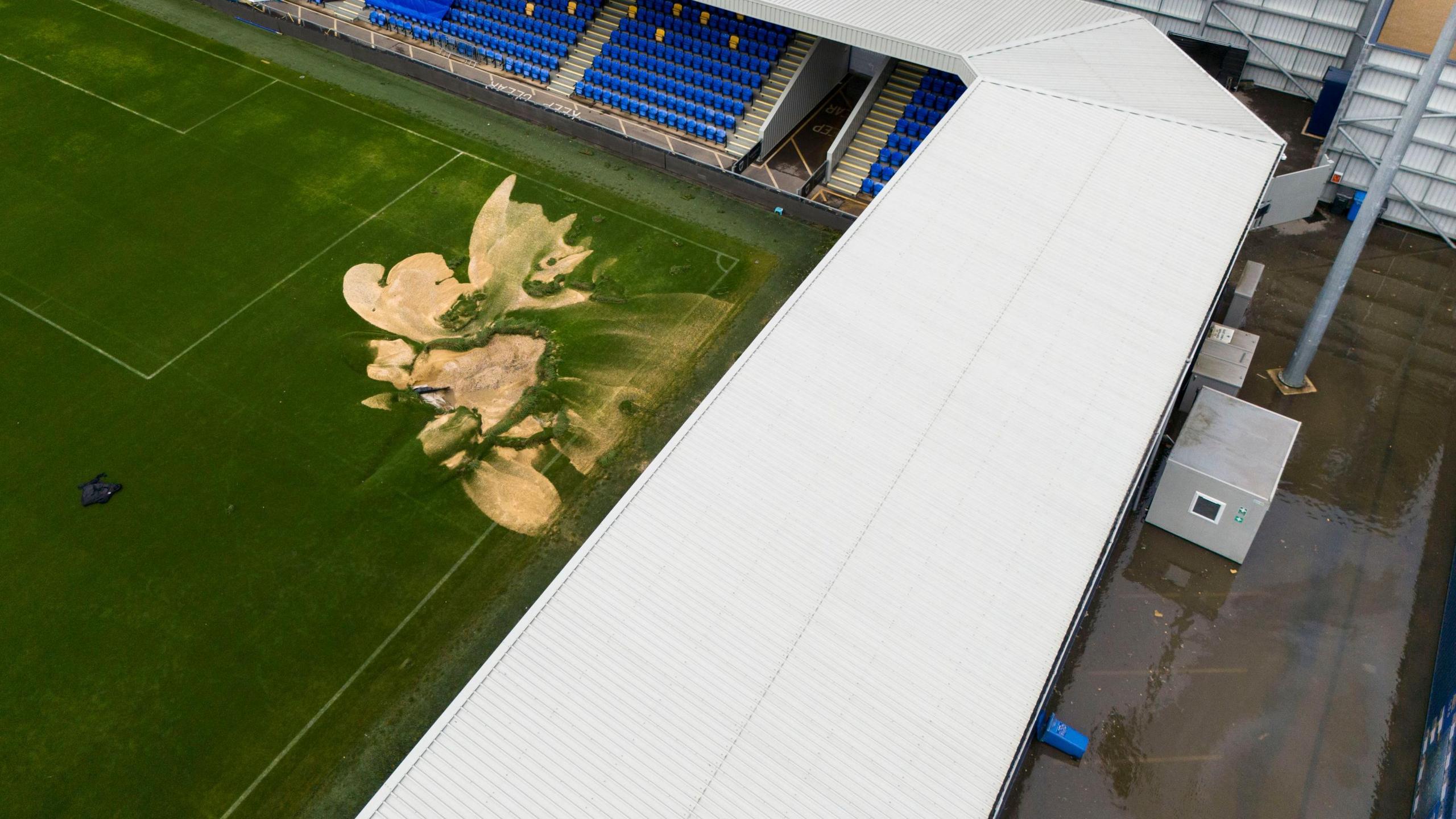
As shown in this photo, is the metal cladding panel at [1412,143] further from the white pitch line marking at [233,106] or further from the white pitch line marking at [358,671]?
the white pitch line marking at [233,106]

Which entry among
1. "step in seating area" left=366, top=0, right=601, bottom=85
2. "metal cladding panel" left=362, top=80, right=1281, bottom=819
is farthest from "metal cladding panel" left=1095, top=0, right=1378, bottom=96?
"step in seating area" left=366, top=0, right=601, bottom=85

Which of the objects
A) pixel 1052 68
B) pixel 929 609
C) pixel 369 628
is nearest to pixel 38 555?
pixel 369 628

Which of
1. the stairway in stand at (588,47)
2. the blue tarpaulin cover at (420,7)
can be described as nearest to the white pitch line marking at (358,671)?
the stairway in stand at (588,47)

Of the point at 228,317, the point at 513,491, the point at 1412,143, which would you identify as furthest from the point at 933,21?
the point at 228,317

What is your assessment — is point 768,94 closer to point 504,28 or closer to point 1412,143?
point 504,28

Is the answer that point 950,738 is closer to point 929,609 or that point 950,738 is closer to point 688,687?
point 929,609
